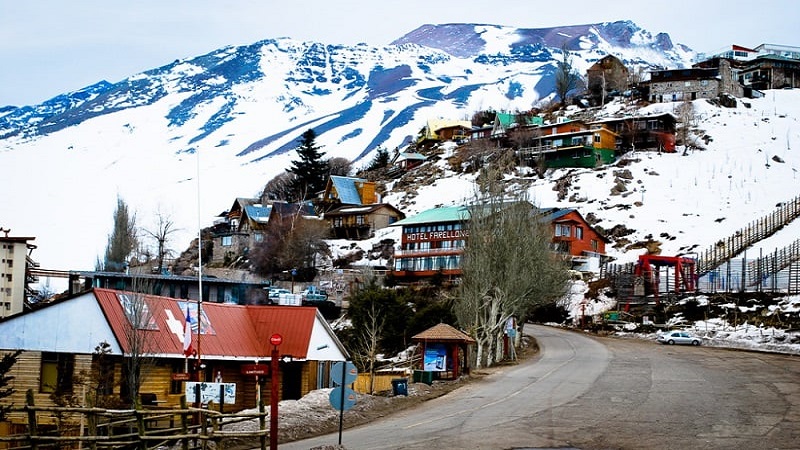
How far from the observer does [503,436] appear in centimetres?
2788

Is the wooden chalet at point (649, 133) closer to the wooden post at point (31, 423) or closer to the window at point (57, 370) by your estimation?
the window at point (57, 370)

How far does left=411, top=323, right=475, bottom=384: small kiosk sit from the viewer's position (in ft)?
141

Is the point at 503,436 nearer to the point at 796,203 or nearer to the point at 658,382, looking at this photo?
the point at 658,382

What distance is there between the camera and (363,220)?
365 ft

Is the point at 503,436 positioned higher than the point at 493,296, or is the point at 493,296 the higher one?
the point at 493,296

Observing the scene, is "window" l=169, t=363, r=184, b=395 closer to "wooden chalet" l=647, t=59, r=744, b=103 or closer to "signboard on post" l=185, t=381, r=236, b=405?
"signboard on post" l=185, t=381, r=236, b=405

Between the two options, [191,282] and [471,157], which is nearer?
[191,282]

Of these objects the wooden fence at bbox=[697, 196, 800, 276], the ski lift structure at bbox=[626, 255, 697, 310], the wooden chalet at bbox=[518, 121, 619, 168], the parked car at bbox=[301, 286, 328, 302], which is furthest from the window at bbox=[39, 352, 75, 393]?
the wooden chalet at bbox=[518, 121, 619, 168]

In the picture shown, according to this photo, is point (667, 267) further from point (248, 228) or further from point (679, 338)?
point (248, 228)

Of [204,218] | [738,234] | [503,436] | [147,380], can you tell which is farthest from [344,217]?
[503,436]

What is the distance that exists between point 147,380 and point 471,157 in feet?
302

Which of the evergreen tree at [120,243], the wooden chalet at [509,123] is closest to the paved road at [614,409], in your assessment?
the evergreen tree at [120,243]

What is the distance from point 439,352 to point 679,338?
2059 centimetres

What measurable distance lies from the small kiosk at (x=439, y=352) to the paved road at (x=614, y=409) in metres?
2.03
